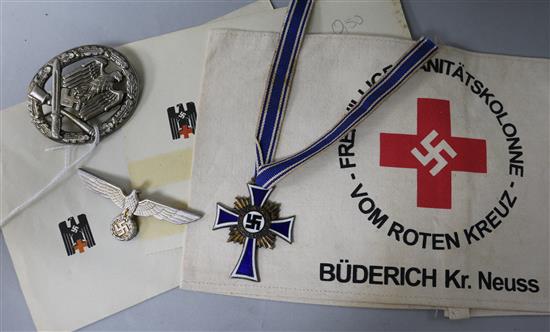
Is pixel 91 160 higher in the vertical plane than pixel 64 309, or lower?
higher

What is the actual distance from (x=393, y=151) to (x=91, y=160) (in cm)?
51

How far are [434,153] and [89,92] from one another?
579mm

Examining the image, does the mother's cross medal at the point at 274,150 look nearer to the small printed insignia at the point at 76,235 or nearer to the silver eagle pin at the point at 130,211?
the silver eagle pin at the point at 130,211

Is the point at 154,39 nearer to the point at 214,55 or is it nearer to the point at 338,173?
the point at 214,55

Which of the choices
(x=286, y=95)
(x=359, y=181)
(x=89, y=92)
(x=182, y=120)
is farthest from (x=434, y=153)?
(x=89, y=92)

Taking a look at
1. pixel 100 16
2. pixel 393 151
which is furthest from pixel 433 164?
pixel 100 16

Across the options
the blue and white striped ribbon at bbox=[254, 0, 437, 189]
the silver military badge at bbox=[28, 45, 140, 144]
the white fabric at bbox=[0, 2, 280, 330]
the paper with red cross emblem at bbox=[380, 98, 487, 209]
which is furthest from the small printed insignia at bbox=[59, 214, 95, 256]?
the paper with red cross emblem at bbox=[380, 98, 487, 209]

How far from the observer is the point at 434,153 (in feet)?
2.45

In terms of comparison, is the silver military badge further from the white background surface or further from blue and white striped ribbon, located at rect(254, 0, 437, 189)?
blue and white striped ribbon, located at rect(254, 0, 437, 189)

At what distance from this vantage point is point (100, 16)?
786 millimetres

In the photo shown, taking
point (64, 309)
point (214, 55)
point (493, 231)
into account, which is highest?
point (214, 55)

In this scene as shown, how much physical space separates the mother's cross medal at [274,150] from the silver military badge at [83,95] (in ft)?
0.75

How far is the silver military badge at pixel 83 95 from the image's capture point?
2.32ft

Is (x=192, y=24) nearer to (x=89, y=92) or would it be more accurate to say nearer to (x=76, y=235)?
(x=89, y=92)
